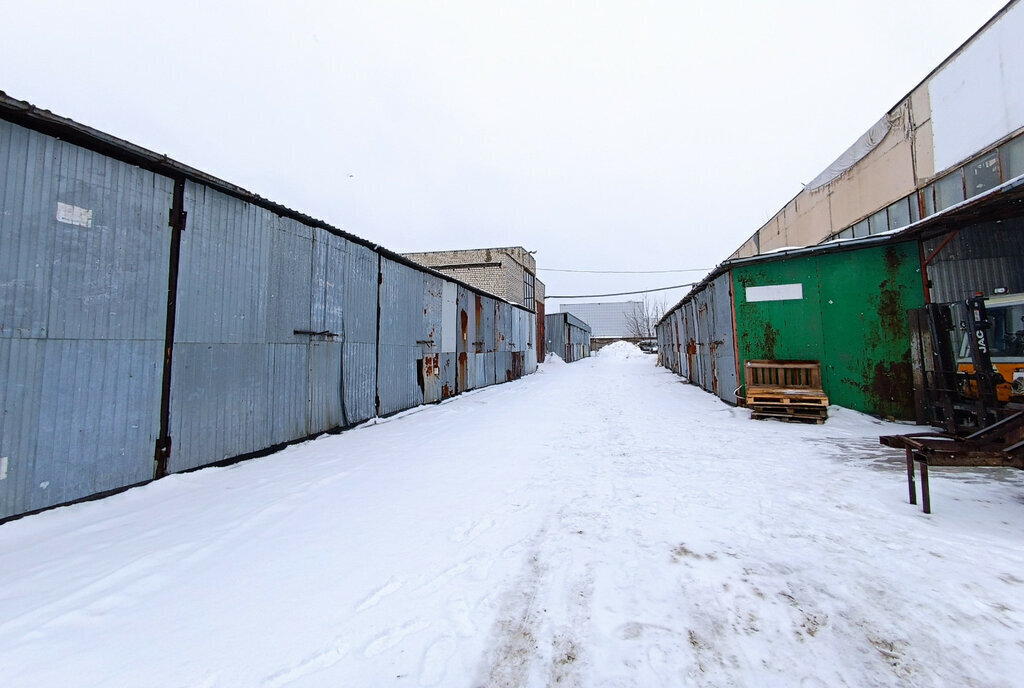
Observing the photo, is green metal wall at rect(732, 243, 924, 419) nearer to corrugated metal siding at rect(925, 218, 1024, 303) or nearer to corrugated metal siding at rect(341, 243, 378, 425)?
corrugated metal siding at rect(925, 218, 1024, 303)

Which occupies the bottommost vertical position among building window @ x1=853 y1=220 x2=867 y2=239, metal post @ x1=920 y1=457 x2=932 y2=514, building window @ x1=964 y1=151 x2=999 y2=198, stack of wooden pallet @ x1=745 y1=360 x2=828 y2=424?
metal post @ x1=920 y1=457 x2=932 y2=514

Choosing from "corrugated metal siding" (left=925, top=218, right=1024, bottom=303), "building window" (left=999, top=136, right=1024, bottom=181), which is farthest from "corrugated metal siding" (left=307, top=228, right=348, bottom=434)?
"building window" (left=999, top=136, right=1024, bottom=181)

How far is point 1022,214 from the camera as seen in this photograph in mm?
6582

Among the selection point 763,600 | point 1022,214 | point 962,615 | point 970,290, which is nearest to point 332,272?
point 763,600

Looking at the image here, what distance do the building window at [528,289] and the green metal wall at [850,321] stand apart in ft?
70.3

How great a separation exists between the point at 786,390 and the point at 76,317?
11.1 meters

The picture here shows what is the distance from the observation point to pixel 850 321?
8008mm

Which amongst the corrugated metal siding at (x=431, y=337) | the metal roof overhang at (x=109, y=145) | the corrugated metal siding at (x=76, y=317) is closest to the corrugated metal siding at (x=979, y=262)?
the corrugated metal siding at (x=431, y=337)

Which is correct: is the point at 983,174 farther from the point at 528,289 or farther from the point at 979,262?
the point at 528,289

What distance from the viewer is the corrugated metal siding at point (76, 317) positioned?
135 inches

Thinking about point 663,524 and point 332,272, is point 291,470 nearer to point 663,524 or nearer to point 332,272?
point 332,272

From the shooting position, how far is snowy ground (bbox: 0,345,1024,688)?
6.19 feet

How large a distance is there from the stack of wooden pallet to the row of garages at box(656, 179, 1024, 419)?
340mm

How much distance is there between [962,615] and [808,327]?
7.75 m
